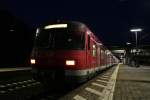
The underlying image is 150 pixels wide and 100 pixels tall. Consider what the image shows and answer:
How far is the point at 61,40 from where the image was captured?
12750mm

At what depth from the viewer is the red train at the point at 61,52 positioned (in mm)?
12250

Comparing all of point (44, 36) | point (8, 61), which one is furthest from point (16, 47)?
point (44, 36)

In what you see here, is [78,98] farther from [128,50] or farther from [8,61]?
[128,50]

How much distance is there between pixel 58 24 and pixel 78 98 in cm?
427

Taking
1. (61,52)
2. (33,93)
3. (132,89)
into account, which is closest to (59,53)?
(61,52)

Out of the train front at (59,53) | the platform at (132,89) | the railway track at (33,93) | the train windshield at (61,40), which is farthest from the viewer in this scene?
the train windshield at (61,40)

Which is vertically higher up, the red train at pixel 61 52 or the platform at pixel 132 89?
the red train at pixel 61 52

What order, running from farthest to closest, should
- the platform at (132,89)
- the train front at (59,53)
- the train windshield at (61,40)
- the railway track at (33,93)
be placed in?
the train windshield at (61,40), the train front at (59,53), the railway track at (33,93), the platform at (132,89)

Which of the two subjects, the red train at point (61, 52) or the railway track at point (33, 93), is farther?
the red train at point (61, 52)

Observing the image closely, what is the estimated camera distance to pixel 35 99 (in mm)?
10305

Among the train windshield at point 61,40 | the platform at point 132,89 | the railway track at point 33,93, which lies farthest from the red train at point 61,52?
the platform at point 132,89

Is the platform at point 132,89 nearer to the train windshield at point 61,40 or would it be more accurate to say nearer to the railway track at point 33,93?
the railway track at point 33,93

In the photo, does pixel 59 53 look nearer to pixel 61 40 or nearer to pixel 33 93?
pixel 61 40

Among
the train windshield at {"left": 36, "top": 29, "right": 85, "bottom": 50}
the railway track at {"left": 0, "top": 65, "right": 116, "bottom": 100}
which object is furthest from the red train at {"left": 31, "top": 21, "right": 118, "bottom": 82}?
the railway track at {"left": 0, "top": 65, "right": 116, "bottom": 100}
